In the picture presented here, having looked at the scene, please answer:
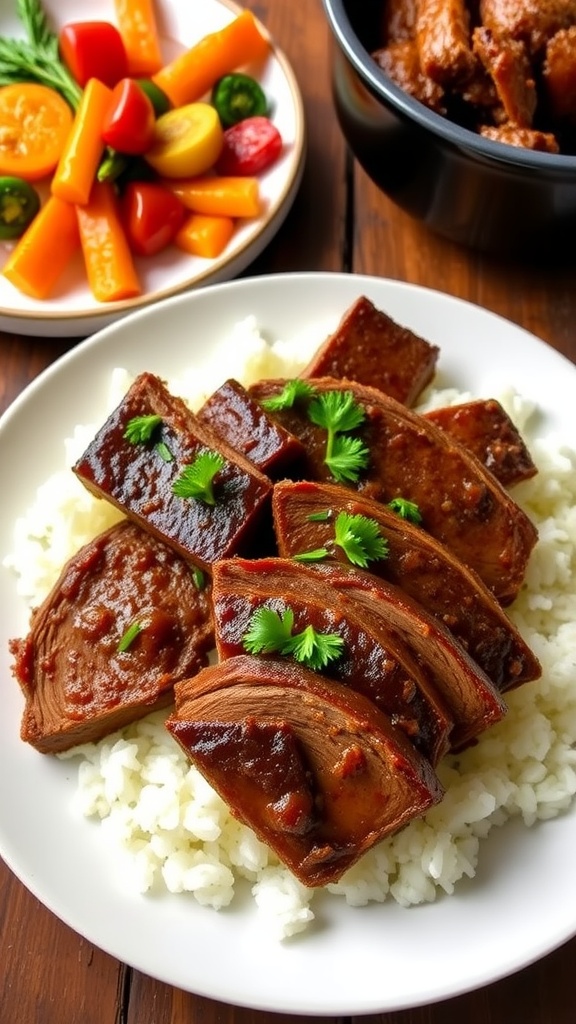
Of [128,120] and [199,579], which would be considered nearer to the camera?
[199,579]

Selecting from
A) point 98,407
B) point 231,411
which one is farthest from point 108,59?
point 231,411

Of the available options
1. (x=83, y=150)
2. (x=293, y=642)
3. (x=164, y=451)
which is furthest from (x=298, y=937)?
(x=83, y=150)

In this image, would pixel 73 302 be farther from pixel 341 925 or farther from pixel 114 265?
pixel 341 925

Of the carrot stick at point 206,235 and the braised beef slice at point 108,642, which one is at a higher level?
the carrot stick at point 206,235

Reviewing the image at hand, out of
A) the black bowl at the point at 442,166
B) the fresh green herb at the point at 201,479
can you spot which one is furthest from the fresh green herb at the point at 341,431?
the black bowl at the point at 442,166

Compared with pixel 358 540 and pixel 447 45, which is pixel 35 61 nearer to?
pixel 447 45

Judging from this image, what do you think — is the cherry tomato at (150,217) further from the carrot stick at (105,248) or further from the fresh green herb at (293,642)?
the fresh green herb at (293,642)
